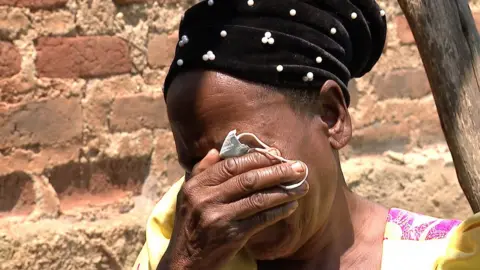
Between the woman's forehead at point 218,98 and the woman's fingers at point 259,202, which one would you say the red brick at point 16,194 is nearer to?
the woman's forehead at point 218,98

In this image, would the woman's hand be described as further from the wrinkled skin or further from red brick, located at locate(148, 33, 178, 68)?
red brick, located at locate(148, 33, 178, 68)

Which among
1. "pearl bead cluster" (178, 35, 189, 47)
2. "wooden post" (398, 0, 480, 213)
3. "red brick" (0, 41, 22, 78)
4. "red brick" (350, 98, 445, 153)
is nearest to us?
"pearl bead cluster" (178, 35, 189, 47)

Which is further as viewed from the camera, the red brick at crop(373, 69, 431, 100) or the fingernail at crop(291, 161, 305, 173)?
the red brick at crop(373, 69, 431, 100)

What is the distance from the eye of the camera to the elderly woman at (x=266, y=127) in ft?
6.39

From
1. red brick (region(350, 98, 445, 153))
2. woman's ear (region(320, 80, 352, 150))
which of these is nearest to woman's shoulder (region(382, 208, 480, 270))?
woman's ear (region(320, 80, 352, 150))

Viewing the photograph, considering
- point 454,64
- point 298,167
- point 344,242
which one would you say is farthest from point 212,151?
point 454,64

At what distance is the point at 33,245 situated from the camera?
10.5 feet

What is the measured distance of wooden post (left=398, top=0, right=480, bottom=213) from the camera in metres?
2.31

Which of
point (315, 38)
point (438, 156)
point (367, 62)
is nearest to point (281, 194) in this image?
point (315, 38)

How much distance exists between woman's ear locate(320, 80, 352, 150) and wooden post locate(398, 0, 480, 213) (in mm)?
280

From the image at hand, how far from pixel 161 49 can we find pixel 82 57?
0.34 meters

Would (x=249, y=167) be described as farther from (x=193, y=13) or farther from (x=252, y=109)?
(x=193, y=13)

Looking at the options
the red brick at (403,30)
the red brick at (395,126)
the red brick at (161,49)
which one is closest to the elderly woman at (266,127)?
the red brick at (161,49)

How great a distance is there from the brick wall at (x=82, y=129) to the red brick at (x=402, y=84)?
1.01m
